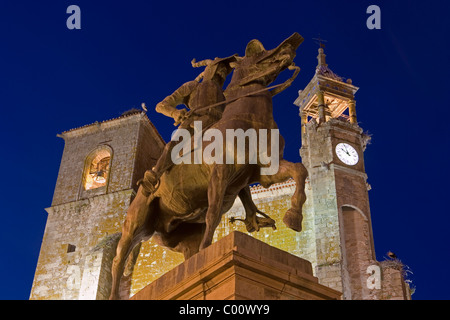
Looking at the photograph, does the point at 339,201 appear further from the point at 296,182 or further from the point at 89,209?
the point at 296,182

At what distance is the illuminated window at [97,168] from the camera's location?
2189 centimetres

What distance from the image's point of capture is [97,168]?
22.3 metres

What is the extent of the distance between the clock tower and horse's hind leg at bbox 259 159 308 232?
433 inches

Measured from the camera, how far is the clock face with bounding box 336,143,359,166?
18.6 meters

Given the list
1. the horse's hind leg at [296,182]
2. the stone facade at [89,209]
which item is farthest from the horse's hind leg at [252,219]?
the stone facade at [89,209]

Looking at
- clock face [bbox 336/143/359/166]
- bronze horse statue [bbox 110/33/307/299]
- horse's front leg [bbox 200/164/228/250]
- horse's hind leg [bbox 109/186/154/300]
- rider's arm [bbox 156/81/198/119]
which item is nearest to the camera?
horse's front leg [bbox 200/164/228/250]

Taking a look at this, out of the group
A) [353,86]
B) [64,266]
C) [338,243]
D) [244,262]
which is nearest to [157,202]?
[244,262]

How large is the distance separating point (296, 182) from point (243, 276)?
139 centimetres

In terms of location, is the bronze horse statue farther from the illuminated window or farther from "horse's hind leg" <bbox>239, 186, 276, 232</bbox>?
the illuminated window

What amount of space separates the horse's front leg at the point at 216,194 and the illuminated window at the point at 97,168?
16736mm

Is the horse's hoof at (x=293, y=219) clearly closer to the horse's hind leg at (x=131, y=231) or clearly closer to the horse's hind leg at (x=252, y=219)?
the horse's hind leg at (x=252, y=219)

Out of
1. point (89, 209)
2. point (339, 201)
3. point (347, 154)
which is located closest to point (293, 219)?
point (339, 201)

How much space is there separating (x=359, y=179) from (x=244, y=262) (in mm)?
14803

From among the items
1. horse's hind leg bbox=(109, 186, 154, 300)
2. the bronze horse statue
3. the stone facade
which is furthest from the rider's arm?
the stone facade
